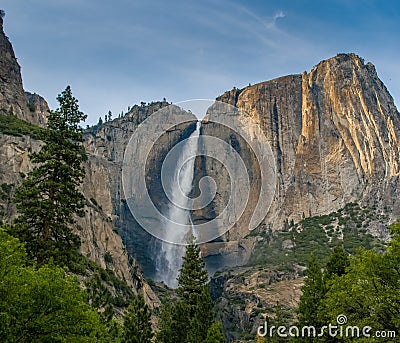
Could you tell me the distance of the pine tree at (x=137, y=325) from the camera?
26.5m

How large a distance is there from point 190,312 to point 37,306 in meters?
16.9

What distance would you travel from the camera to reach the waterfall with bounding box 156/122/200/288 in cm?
11062

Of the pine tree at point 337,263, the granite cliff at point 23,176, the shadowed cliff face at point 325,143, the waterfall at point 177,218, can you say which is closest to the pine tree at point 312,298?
the pine tree at point 337,263

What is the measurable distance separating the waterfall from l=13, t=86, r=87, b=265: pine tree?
86.7m

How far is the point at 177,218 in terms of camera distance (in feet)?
395

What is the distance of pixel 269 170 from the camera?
399 ft

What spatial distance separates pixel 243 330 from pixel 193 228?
5145cm

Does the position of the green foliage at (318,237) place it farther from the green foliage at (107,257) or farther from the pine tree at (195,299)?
the pine tree at (195,299)

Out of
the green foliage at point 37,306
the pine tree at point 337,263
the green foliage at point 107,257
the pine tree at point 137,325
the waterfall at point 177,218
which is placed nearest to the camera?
the green foliage at point 37,306

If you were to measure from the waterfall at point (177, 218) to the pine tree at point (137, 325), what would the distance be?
7895 cm

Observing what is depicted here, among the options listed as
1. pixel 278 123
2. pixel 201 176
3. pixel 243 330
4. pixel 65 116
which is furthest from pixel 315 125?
pixel 65 116

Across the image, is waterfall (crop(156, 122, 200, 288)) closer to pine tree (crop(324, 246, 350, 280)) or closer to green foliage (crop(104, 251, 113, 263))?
green foliage (crop(104, 251, 113, 263))

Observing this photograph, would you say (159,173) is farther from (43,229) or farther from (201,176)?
(43,229)

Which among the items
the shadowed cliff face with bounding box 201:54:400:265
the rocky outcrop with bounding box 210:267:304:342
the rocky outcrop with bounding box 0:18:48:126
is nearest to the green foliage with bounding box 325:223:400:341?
the rocky outcrop with bounding box 210:267:304:342
